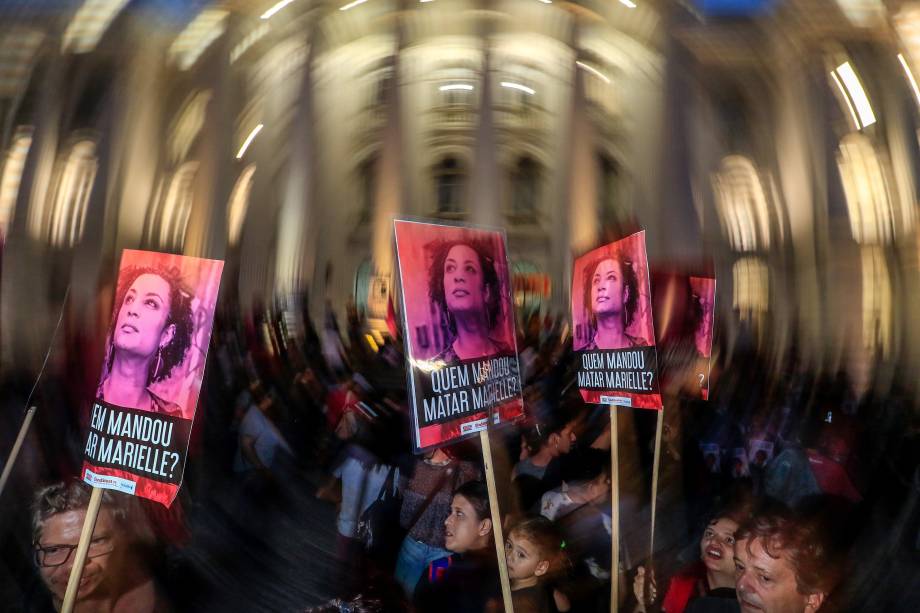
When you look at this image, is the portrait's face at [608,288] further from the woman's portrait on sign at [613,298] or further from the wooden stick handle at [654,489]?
the wooden stick handle at [654,489]

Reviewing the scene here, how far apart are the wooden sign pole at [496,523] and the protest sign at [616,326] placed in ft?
0.56

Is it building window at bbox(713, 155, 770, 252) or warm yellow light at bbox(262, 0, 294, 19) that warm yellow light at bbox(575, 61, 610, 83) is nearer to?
building window at bbox(713, 155, 770, 252)

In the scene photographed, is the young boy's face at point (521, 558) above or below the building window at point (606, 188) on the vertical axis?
below

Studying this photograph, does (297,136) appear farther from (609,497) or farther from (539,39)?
(609,497)

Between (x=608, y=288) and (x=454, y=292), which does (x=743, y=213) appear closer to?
(x=608, y=288)

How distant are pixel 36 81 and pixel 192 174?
0.34m

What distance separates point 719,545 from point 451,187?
69cm

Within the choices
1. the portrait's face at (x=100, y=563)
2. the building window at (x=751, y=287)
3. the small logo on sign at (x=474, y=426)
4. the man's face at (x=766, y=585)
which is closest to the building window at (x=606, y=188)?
the building window at (x=751, y=287)

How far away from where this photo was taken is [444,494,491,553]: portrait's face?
0.91 metres

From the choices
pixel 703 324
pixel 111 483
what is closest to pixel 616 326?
pixel 703 324

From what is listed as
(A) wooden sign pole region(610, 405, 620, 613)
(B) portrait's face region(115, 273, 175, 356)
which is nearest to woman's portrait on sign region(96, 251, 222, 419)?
(B) portrait's face region(115, 273, 175, 356)

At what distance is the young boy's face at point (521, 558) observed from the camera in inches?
36.3

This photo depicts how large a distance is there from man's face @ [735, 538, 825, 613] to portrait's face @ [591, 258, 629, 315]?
42 centimetres

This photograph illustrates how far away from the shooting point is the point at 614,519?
98 cm
